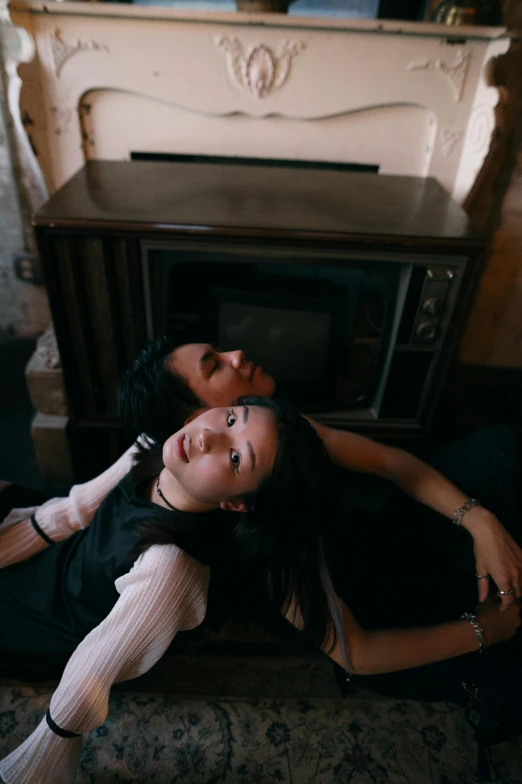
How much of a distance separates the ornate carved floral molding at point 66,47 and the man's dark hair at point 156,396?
3.02 feet

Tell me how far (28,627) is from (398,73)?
153cm

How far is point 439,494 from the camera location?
936mm

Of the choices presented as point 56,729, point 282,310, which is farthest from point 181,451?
point 282,310

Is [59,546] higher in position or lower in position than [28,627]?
higher

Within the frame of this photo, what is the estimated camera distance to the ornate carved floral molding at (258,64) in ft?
4.36

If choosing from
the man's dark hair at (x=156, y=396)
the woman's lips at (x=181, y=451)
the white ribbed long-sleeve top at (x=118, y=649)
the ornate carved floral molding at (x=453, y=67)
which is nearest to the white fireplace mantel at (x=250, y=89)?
the ornate carved floral molding at (x=453, y=67)

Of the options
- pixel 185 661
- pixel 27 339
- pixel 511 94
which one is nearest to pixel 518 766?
pixel 185 661

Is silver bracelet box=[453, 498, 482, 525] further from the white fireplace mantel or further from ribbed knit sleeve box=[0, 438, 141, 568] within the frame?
the white fireplace mantel

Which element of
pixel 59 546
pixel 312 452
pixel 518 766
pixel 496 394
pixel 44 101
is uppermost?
pixel 44 101

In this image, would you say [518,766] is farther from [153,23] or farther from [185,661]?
[153,23]

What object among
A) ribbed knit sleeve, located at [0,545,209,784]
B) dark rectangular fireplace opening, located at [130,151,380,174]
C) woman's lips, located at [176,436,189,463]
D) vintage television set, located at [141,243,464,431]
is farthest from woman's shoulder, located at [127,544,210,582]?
dark rectangular fireplace opening, located at [130,151,380,174]

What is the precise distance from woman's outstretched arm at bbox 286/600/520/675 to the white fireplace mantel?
3.83ft

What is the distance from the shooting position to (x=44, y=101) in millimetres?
1404

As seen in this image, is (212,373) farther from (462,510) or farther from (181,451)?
(462,510)
